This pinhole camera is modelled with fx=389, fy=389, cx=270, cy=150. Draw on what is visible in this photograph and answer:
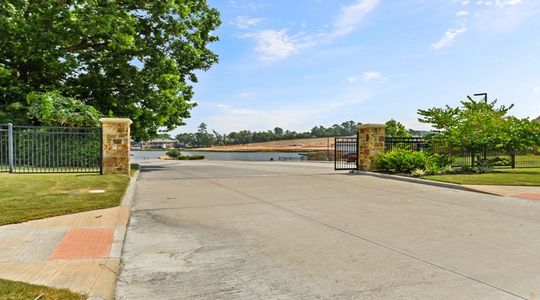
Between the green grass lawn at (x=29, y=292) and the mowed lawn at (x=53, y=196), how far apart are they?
353 centimetres

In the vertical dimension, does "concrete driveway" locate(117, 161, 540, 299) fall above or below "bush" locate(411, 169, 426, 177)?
below

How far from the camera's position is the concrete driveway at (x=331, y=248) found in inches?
158

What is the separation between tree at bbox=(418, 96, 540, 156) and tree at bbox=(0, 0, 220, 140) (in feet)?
47.6

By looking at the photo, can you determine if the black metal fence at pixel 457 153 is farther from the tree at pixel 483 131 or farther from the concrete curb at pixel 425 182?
the concrete curb at pixel 425 182

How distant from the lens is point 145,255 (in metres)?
5.18

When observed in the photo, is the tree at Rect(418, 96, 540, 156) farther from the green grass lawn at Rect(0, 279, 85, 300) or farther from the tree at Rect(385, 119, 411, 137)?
the green grass lawn at Rect(0, 279, 85, 300)

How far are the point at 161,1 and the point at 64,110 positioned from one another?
8023 millimetres

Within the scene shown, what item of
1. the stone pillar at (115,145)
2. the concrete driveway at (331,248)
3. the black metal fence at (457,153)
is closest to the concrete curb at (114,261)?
the concrete driveway at (331,248)

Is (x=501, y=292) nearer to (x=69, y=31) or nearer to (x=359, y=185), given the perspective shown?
(x=359, y=185)

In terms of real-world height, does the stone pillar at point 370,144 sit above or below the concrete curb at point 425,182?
above

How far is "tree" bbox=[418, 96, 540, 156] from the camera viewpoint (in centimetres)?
1733

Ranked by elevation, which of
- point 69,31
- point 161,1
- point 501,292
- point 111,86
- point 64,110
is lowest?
point 501,292

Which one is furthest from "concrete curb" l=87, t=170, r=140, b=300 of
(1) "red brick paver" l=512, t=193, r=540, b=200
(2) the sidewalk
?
(1) "red brick paver" l=512, t=193, r=540, b=200

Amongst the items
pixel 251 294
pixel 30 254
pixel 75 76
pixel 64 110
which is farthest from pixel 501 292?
pixel 75 76
